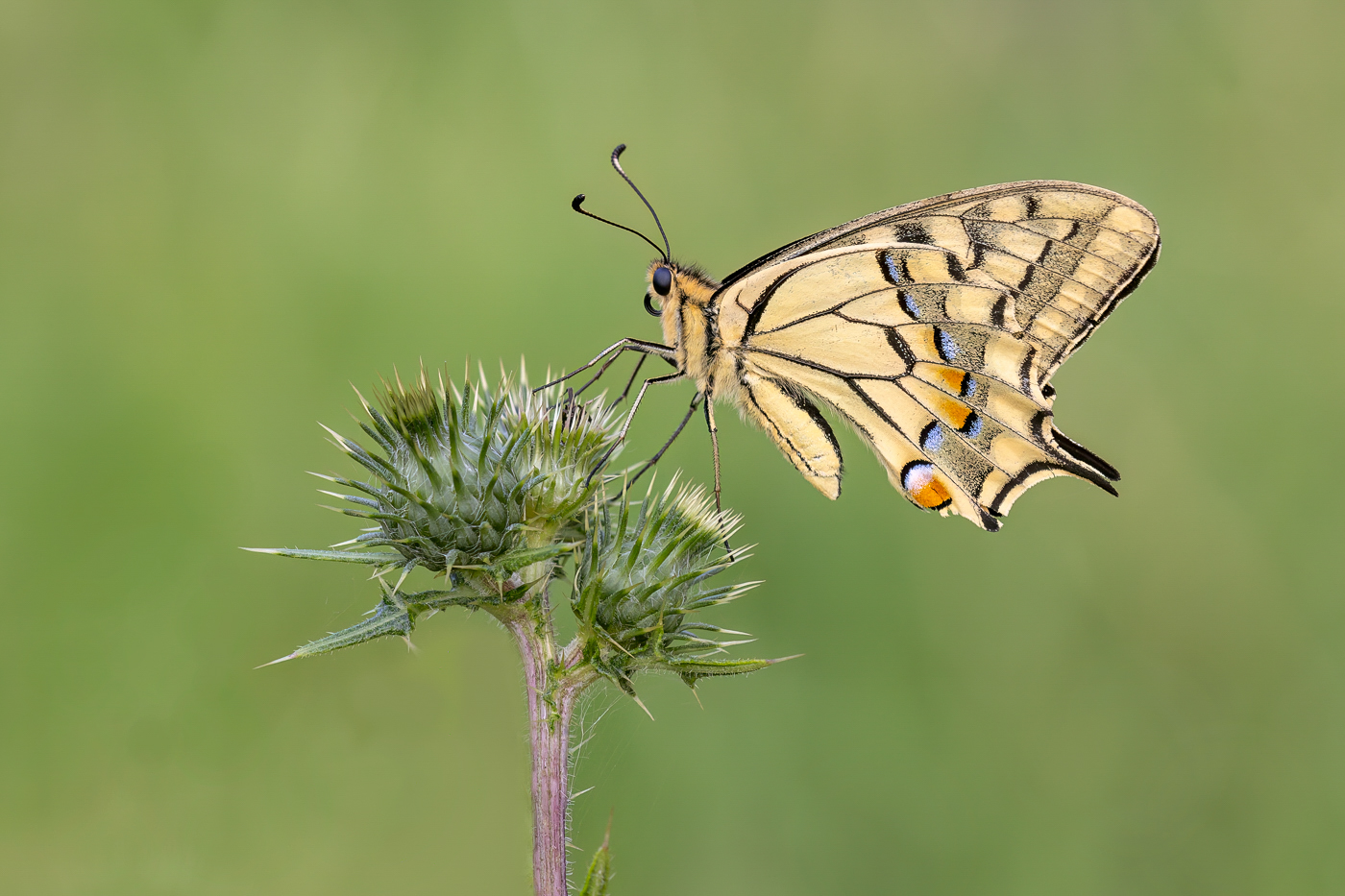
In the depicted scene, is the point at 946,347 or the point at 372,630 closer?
the point at 372,630

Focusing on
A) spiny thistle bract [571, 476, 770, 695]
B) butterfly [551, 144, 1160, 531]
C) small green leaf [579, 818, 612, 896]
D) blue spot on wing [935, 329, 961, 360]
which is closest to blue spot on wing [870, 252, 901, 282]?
butterfly [551, 144, 1160, 531]

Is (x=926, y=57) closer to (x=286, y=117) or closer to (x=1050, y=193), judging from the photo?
(x=1050, y=193)

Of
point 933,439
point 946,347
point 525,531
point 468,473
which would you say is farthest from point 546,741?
point 946,347

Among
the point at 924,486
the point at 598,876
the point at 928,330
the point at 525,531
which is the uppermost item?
the point at 928,330

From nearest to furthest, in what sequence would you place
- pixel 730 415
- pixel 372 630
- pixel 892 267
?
1. pixel 372 630
2. pixel 892 267
3. pixel 730 415

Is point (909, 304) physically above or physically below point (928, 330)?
above

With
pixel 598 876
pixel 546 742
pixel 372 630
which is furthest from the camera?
pixel 546 742

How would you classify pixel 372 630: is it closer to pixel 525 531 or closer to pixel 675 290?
pixel 525 531

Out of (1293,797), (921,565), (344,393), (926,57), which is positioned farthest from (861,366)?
(926,57)
